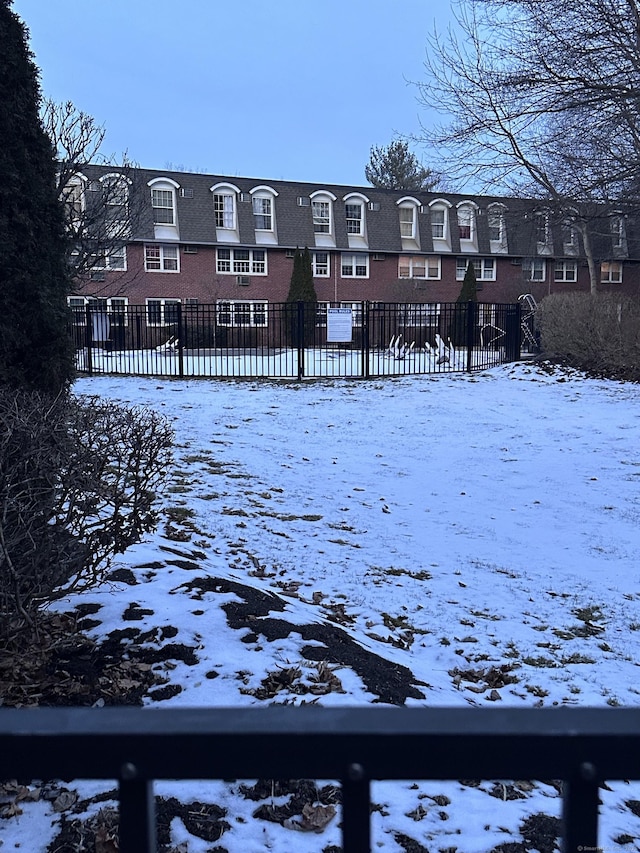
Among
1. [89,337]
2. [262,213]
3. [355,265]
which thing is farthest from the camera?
[355,265]

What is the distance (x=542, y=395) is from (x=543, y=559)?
9185mm

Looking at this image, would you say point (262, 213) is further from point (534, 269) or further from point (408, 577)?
point (408, 577)

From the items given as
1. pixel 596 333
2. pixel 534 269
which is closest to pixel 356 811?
pixel 596 333

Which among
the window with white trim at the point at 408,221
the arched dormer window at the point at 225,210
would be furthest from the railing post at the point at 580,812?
the window with white trim at the point at 408,221

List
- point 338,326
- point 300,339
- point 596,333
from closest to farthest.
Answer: point 596,333 < point 300,339 < point 338,326

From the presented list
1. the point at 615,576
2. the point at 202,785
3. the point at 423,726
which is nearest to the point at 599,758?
the point at 423,726

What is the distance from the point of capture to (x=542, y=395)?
1452cm

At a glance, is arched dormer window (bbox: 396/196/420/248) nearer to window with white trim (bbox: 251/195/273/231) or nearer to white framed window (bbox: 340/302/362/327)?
window with white trim (bbox: 251/195/273/231)

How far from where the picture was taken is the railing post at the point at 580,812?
2.78 feet

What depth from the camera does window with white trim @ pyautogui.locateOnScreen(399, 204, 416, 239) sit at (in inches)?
1507

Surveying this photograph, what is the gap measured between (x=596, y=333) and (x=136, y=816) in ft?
57.1

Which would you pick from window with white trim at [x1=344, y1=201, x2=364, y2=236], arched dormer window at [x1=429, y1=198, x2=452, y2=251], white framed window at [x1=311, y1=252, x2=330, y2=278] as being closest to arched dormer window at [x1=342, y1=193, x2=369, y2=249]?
window with white trim at [x1=344, y1=201, x2=364, y2=236]

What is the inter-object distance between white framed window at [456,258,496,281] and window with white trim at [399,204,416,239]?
124 inches

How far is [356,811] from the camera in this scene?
0.87m
